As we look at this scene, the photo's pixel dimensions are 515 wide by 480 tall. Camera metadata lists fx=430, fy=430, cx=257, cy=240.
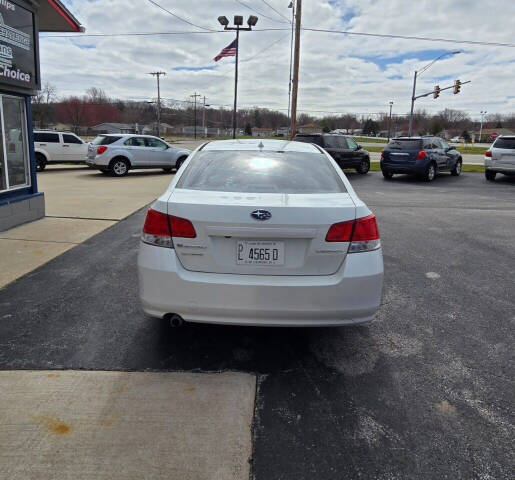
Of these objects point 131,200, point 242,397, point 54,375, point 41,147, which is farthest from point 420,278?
point 41,147

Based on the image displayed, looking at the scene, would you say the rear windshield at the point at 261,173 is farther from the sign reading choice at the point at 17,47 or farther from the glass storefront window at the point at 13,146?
the glass storefront window at the point at 13,146

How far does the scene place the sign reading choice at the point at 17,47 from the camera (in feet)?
21.9

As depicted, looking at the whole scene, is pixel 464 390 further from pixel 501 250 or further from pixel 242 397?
pixel 501 250

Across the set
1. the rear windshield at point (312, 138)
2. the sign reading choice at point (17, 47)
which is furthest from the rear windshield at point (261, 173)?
the rear windshield at point (312, 138)

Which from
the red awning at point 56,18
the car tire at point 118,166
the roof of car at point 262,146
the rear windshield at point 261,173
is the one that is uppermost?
the red awning at point 56,18

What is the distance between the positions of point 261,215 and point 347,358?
1.31 m

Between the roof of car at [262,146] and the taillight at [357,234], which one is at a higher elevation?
the roof of car at [262,146]

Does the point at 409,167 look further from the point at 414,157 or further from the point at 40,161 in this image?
the point at 40,161

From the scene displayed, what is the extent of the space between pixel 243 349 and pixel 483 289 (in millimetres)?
2963

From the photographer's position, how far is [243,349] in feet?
10.9

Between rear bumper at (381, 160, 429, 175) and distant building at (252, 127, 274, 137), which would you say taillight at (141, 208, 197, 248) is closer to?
rear bumper at (381, 160, 429, 175)

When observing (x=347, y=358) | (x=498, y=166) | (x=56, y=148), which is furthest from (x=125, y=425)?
(x=56, y=148)

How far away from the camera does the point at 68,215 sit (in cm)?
852

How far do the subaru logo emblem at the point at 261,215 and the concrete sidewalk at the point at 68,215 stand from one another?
3.29 m
